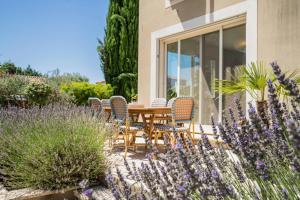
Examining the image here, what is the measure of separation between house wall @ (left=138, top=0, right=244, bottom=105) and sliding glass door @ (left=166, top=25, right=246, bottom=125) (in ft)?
2.00

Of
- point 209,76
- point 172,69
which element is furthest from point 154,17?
point 209,76

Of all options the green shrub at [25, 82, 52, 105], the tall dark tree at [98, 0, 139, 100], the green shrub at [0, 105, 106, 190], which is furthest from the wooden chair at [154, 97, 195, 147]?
the tall dark tree at [98, 0, 139, 100]

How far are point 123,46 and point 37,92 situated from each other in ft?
18.1

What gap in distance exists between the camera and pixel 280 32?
5.07 m

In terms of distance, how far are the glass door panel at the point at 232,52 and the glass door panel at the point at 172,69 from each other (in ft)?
5.39

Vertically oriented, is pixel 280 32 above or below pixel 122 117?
above

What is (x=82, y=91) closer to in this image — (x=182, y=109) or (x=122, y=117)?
(x=122, y=117)

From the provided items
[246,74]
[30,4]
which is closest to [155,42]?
[246,74]

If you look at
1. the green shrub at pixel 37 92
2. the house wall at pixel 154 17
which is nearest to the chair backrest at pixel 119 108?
the house wall at pixel 154 17

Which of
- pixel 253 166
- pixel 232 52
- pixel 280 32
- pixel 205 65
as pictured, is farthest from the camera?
pixel 205 65

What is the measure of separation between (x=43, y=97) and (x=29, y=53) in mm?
27123

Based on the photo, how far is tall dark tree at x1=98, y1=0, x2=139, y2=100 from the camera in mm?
13703

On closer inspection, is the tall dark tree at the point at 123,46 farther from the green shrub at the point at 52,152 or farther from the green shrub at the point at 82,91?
the green shrub at the point at 52,152

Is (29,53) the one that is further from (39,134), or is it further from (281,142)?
(281,142)
